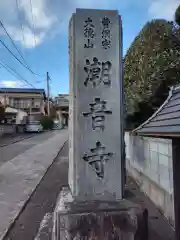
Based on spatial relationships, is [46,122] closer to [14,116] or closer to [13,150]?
[14,116]

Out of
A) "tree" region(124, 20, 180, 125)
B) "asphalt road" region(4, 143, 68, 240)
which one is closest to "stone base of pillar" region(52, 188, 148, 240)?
"asphalt road" region(4, 143, 68, 240)

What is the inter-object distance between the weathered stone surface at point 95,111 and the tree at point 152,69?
24.8ft

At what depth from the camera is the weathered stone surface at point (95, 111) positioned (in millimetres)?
4008

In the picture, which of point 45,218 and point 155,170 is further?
point 155,170

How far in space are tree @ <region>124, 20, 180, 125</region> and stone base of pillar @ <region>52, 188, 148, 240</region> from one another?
8391 mm

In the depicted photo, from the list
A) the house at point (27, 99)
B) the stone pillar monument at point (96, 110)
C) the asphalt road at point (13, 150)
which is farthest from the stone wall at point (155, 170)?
the house at point (27, 99)

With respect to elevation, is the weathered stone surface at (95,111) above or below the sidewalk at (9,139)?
above

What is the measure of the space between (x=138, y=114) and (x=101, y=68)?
8.54m

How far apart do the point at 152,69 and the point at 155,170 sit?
5.92m

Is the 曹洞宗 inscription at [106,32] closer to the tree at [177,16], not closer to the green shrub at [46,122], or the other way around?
the tree at [177,16]

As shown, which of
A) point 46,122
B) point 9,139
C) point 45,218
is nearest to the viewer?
point 45,218

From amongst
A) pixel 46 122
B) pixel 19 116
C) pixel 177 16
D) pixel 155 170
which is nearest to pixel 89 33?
pixel 155 170

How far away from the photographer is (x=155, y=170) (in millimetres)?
6535

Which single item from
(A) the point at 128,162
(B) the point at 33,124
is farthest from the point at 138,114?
(B) the point at 33,124
